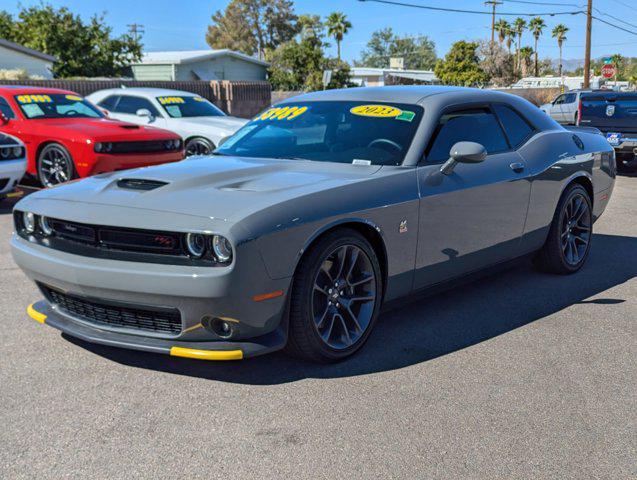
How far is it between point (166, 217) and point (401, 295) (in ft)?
5.16

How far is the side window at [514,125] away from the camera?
5492mm

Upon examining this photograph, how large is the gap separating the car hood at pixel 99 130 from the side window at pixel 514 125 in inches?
229

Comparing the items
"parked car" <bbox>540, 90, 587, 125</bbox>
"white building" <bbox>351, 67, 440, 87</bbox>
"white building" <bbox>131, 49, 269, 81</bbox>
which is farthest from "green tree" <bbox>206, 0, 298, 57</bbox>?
"parked car" <bbox>540, 90, 587, 125</bbox>

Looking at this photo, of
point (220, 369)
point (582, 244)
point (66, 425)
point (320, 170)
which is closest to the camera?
point (66, 425)

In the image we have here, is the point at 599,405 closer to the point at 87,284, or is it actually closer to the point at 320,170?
the point at 320,170

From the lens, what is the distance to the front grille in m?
3.62

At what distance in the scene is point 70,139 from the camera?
960 centimetres

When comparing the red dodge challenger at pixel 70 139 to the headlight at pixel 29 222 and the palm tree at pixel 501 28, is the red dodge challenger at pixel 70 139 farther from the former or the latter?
the palm tree at pixel 501 28

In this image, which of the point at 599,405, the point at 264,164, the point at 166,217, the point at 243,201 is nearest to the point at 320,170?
the point at 264,164

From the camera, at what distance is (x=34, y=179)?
34.1ft

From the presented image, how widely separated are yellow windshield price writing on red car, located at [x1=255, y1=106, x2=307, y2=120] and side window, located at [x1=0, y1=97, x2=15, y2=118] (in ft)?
20.1

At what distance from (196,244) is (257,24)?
9256 cm

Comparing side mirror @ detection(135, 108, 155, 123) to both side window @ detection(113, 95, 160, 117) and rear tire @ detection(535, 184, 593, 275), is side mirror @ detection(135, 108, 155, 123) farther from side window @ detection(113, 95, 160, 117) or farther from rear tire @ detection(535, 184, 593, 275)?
rear tire @ detection(535, 184, 593, 275)

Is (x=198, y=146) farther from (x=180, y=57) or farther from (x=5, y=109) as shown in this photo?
(x=180, y=57)
